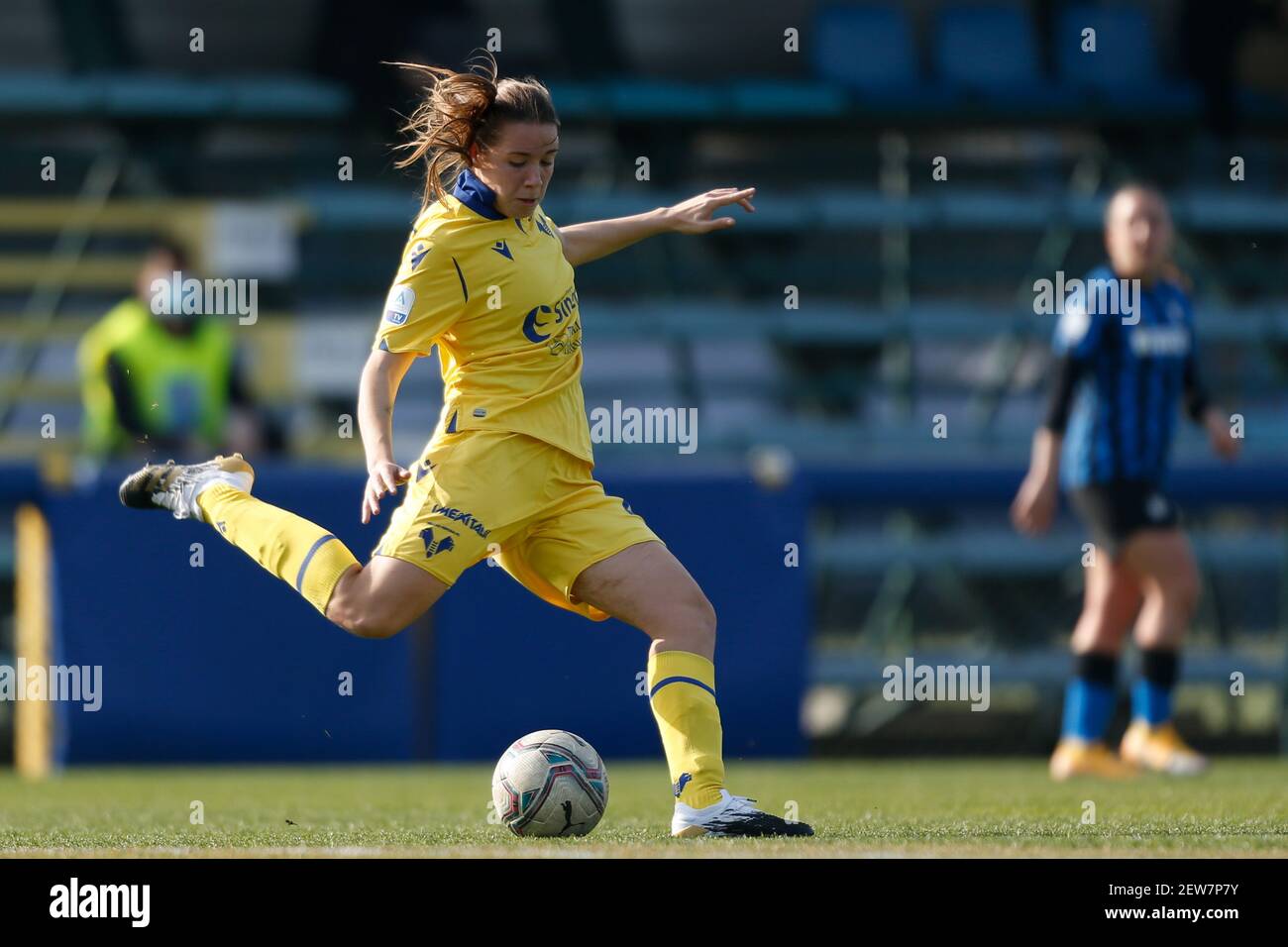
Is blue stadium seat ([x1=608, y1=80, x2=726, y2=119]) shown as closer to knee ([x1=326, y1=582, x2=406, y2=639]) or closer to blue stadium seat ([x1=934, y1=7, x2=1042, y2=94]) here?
blue stadium seat ([x1=934, y1=7, x2=1042, y2=94])

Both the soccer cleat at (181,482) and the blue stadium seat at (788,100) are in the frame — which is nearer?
the soccer cleat at (181,482)

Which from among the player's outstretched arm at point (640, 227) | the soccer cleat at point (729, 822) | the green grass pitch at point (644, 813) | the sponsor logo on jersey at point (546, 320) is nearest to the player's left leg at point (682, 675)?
the soccer cleat at point (729, 822)

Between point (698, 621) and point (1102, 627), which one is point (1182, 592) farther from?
point (698, 621)

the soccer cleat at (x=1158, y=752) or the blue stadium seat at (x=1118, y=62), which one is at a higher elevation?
the blue stadium seat at (x=1118, y=62)

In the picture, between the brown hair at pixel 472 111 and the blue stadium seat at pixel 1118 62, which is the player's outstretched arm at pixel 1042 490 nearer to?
the brown hair at pixel 472 111

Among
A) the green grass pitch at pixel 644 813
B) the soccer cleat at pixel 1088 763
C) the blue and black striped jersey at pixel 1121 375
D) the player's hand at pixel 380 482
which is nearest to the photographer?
the green grass pitch at pixel 644 813

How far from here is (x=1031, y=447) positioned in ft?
36.1

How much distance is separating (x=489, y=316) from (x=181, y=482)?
1134 millimetres

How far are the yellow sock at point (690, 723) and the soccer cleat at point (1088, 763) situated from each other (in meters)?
2.96

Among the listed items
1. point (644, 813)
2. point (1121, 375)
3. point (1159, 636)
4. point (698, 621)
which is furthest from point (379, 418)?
point (1159, 636)

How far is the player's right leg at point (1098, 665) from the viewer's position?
7.34 metres

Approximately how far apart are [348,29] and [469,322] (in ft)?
28.9
